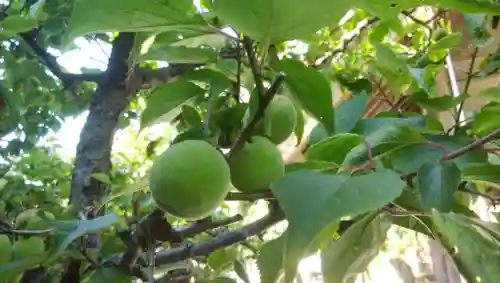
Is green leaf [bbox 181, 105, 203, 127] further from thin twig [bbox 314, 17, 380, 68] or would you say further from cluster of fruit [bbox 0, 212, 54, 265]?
thin twig [bbox 314, 17, 380, 68]

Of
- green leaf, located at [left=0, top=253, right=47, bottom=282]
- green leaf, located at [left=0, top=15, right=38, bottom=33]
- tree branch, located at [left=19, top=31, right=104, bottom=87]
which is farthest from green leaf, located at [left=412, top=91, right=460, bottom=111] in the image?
tree branch, located at [left=19, top=31, right=104, bottom=87]

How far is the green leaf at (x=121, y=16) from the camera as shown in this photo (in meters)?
0.28

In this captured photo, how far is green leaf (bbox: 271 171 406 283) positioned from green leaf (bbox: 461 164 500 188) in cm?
13

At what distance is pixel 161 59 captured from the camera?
388 millimetres

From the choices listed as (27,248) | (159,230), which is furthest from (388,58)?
(27,248)

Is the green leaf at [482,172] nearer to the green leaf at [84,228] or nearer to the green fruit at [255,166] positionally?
the green fruit at [255,166]

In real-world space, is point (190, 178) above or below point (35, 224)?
above

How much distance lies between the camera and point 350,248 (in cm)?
39

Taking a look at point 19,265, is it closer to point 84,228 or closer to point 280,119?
point 84,228

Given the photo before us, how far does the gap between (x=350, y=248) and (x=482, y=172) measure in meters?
0.11

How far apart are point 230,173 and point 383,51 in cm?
23

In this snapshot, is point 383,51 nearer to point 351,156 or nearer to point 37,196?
point 351,156

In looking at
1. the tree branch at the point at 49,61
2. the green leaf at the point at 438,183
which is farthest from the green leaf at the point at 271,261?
the tree branch at the point at 49,61

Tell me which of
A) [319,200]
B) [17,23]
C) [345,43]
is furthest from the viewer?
[345,43]
